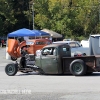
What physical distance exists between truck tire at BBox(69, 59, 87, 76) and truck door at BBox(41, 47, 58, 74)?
0.89 m

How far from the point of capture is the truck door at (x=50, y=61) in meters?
18.6

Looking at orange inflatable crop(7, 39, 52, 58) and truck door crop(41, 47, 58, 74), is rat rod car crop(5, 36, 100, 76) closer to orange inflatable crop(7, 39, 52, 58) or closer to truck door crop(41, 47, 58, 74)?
truck door crop(41, 47, 58, 74)

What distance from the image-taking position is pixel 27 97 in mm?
11359

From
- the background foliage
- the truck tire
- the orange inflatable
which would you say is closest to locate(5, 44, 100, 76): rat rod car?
the truck tire

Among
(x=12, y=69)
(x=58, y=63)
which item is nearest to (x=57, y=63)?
(x=58, y=63)

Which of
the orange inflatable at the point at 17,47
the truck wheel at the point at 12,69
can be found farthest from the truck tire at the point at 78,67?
the orange inflatable at the point at 17,47

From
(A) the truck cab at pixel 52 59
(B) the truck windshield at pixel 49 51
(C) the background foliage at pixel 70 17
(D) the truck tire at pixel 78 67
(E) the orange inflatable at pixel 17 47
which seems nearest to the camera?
(D) the truck tire at pixel 78 67

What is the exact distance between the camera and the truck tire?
1797 centimetres

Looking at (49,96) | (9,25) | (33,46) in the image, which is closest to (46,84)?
(49,96)

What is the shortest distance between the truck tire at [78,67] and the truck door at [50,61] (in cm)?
89

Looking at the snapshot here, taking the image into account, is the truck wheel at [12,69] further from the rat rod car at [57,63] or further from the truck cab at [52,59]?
the truck cab at [52,59]

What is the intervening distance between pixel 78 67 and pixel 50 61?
5.00ft

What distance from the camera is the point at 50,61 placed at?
61.3 feet

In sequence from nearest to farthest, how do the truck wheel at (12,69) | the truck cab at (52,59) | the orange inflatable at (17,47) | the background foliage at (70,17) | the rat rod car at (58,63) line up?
the rat rod car at (58,63) < the truck cab at (52,59) < the truck wheel at (12,69) < the orange inflatable at (17,47) < the background foliage at (70,17)
